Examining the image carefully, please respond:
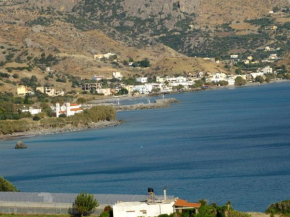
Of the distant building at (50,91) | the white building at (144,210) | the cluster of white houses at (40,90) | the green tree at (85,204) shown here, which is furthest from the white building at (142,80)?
the white building at (144,210)

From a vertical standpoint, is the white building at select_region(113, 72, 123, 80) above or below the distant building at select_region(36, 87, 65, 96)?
above

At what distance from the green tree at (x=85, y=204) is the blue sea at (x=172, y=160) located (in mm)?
6758

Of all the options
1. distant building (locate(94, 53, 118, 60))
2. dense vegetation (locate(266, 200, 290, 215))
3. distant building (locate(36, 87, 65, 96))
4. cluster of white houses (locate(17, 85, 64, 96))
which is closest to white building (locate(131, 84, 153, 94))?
cluster of white houses (locate(17, 85, 64, 96))

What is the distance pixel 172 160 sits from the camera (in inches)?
1980

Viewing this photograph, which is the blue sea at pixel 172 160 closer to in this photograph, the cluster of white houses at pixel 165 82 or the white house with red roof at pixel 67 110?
the white house with red roof at pixel 67 110

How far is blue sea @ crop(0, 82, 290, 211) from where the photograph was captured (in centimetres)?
3975

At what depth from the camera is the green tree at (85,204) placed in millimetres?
29391

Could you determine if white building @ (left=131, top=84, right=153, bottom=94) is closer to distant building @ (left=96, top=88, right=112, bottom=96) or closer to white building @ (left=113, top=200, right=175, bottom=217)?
distant building @ (left=96, top=88, right=112, bottom=96)

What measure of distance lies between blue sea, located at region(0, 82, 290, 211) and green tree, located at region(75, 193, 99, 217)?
22.2 feet

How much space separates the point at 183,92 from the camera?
147 meters

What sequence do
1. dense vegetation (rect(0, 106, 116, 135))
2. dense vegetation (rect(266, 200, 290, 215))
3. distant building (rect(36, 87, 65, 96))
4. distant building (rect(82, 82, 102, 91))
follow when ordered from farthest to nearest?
distant building (rect(82, 82, 102, 91))
distant building (rect(36, 87, 65, 96))
dense vegetation (rect(0, 106, 116, 135))
dense vegetation (rect(266, 200, 290, 215))

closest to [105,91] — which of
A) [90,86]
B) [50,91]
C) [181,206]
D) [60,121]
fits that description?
[90,86]

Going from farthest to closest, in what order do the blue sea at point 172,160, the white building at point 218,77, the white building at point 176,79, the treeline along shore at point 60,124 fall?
the white building at point 218,77 → the white building at point 176,79 → the treeline along shore at point 60,124 → the blue sea at point 172,160

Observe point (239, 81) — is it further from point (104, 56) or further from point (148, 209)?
point (148, 209)
